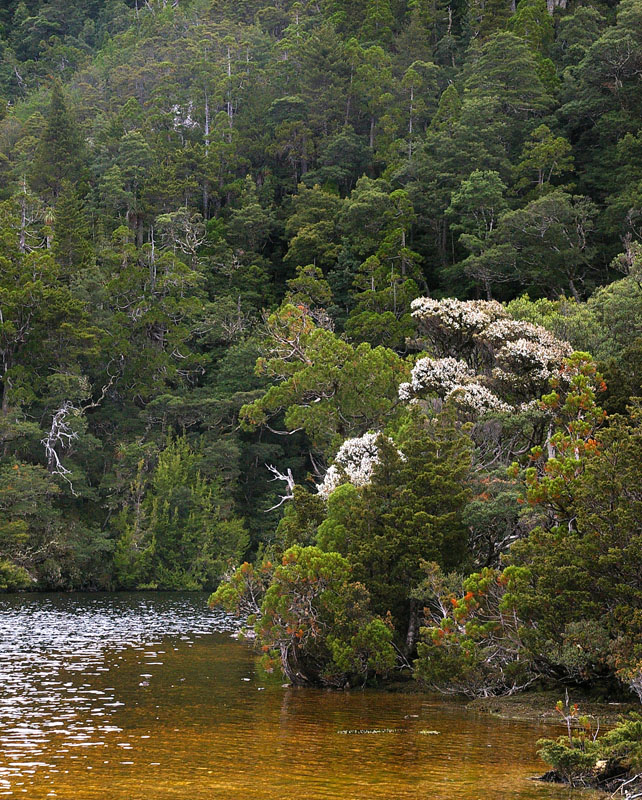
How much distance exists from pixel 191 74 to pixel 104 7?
3571 centimetres

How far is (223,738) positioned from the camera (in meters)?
17.2

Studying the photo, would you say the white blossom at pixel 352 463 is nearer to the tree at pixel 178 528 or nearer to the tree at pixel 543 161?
the tree at pixel 178 528

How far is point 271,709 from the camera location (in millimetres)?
20359

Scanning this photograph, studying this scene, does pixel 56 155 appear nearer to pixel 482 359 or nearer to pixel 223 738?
pixel 482 359

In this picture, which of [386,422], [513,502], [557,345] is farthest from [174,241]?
[513,502]

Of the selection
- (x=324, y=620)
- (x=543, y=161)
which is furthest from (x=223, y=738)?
(x=543, y=161)

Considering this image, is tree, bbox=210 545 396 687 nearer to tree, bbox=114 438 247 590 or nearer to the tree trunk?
the tree trunk

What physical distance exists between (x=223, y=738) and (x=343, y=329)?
4490 centimetres

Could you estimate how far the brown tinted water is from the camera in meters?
13.6

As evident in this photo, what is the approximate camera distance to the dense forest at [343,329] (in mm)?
22375

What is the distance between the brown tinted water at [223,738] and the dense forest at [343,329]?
2055 millimetres

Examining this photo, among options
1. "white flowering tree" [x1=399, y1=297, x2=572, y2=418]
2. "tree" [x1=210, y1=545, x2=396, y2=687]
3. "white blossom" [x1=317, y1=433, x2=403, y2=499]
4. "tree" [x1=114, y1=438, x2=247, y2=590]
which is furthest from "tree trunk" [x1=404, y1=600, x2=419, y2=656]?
"tree" [x1=114, y1=438, x2=247, y2=590]

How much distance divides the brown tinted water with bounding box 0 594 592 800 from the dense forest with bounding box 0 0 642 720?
2055 millimetres

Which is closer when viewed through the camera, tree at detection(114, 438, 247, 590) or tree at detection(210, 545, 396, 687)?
tree at detection(210, 545, 396, 687)
